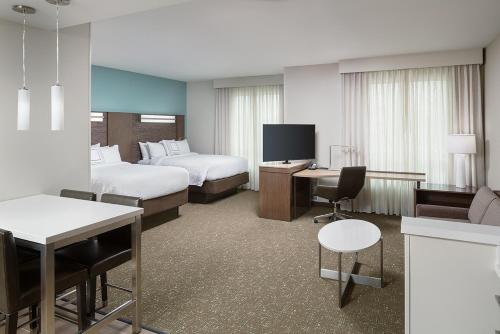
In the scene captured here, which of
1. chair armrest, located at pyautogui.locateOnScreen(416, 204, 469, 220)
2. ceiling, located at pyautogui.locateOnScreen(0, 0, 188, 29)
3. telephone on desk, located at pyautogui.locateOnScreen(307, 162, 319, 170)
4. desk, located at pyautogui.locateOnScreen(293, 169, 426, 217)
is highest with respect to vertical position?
ceiling, located at pyautogui.locateOnScreen(0, 0, 188, 29)

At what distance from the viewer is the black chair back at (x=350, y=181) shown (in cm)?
434

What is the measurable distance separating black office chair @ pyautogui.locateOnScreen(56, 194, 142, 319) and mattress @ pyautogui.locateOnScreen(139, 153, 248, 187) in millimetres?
3327

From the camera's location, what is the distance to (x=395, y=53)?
15.6 ft

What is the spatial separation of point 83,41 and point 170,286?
2317 mm

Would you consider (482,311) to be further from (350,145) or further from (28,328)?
(350,145)

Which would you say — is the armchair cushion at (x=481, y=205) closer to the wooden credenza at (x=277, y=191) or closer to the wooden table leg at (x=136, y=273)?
the wooden credenza at (x=277, y=191)

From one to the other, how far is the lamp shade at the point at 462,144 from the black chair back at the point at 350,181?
1136mm

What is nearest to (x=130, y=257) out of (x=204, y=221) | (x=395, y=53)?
(x=204, y=221)

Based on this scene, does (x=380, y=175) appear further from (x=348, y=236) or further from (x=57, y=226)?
(x=57, y=226)

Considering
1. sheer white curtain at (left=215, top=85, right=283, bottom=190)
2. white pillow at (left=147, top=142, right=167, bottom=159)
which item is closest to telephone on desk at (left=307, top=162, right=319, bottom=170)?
sheer white curtain at (left=215, top=85, right=283, bottom=190)

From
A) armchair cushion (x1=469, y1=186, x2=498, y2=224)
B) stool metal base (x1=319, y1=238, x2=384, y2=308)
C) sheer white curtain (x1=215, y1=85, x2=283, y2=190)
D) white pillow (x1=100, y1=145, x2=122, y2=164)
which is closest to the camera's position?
stool metal base (x1=319, y1=238, x2=384, y2=308)

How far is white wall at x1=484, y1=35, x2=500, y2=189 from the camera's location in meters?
3.84

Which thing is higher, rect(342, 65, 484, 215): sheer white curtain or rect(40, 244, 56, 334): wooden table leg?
rect(342, 65, 484, 215): sheer white curtain

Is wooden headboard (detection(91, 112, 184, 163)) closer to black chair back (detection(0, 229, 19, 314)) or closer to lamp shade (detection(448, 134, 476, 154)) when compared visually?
black chair back (detection(0, 229, 19, 314))
